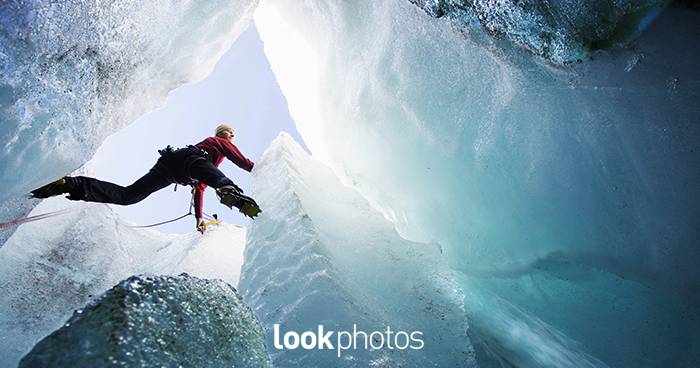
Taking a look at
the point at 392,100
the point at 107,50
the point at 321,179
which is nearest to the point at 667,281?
the point at 392,100

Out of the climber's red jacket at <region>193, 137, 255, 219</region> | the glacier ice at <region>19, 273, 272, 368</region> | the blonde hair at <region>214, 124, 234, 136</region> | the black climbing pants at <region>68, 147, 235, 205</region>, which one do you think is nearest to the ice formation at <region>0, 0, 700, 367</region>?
the climber's red jacket at <region>193, 137, 255, 219</region>

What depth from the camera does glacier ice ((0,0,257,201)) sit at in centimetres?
198

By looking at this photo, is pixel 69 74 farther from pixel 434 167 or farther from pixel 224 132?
pixel 434 167

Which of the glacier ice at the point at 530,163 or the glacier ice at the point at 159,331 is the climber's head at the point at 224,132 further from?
the glacier ice at the point at 159,331

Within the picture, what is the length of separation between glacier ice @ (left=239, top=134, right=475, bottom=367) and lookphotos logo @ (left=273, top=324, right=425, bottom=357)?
0.03 m

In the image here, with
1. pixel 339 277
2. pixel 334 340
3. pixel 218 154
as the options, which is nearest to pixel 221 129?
pixel 218 154

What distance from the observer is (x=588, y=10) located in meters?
2.79

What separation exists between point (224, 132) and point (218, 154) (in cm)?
43

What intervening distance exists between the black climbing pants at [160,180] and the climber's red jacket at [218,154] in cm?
44

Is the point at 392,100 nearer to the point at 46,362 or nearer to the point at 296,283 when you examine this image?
the point at 296,283

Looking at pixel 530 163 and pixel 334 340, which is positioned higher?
pixel 530 163

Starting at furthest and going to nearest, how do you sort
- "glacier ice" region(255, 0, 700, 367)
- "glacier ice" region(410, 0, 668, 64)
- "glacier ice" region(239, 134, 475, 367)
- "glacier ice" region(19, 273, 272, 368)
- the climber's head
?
the climber's head → "glacier ice" region(255, 0, 700, 367) → "glacier ice" region(410, 0, 668, 64) → "glacier ice" region(239, 134, 475, 367) → "glacier ice" region(19, 273, 272, 368)

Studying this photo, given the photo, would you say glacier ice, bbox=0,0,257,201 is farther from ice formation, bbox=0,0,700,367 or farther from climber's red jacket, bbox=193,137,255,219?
climber's red jacket, bbox=193,137,255,219

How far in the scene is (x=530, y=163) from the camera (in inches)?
162
